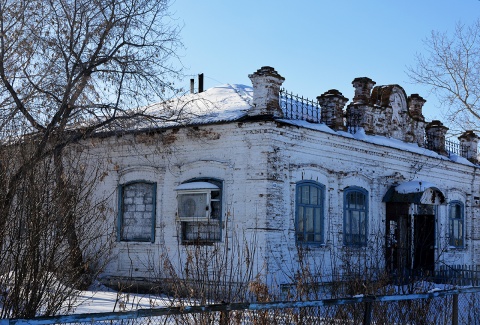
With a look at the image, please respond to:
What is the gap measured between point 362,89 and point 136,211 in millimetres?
6616

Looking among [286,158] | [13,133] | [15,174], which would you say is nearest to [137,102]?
[286,158]

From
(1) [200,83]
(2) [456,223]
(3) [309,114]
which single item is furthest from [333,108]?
(2) [456,223]

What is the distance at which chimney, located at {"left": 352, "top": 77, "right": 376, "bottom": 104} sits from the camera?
17.6m

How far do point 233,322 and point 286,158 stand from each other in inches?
322

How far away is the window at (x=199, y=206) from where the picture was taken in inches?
577

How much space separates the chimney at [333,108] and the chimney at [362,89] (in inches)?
56.3

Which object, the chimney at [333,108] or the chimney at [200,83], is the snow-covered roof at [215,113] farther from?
the chimney at [200,83]

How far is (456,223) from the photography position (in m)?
20.8

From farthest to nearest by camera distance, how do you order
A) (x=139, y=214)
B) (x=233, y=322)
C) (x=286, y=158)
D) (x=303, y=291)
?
(x=139, y=214), (x=286, y=158), (x=303, y=291), (x=233, y=322)

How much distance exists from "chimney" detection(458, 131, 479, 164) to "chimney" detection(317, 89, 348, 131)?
8.10m

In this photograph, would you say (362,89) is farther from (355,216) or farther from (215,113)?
(215,113)

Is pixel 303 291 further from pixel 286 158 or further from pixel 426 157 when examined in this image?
pixel 426 157

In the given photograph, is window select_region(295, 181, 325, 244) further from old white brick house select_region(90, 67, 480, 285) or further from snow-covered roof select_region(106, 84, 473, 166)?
snow-covered roof select_region(106, 84, 473, 166)

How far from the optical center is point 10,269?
6547mm
